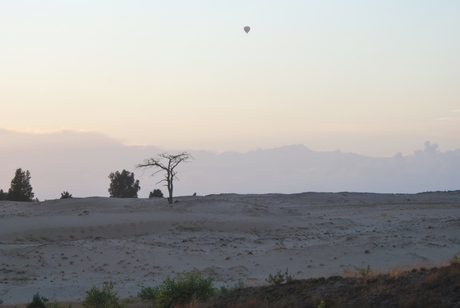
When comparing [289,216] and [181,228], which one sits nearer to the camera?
[181,228]

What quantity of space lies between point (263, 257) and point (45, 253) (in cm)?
1031

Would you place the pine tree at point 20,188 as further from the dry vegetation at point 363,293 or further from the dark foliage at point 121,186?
the dry vegetation at point 363,293

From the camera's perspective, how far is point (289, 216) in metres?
42.0

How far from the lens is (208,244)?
31891mm

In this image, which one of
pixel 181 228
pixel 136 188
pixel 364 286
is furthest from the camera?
pixel 136 188

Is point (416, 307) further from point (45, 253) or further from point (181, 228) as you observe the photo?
point (181, 228)

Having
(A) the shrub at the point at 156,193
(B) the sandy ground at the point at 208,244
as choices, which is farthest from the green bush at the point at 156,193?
(B) the sandy ground at the point at 208,244

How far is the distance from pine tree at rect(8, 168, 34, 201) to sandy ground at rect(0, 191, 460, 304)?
89.3 feet

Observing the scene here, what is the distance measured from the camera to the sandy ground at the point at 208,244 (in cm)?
2417

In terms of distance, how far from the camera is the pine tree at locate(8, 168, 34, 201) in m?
73.3

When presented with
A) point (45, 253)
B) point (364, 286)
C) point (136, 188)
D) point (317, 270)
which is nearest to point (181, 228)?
point (45, 253)

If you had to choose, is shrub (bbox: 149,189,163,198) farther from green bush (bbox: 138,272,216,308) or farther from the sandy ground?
green bush (bbox: 138,272,216,308)

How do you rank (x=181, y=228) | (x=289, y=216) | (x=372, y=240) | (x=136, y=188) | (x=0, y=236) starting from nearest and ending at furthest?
(x=372, y=240) → (x=0, y=236) → (x=181, y=228) → (x=289, y=216) → (x=136, y=188)

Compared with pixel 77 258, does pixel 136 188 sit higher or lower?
higher
